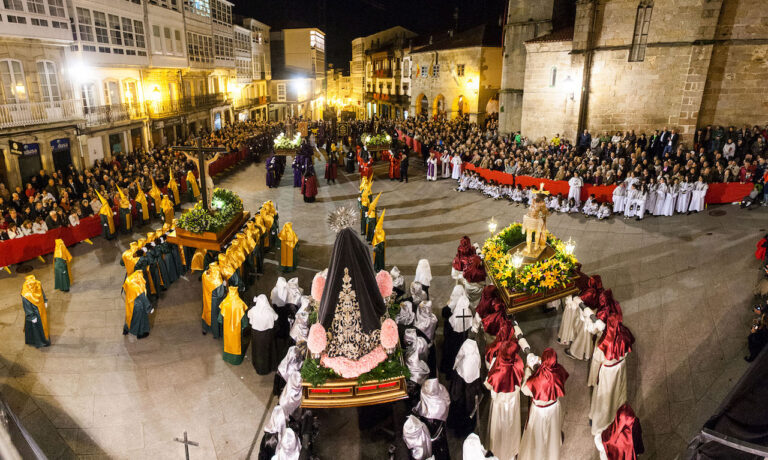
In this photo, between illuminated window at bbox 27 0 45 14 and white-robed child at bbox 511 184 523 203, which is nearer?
illuminated window at bbox 27 0 45 14

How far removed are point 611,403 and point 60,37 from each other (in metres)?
24.9

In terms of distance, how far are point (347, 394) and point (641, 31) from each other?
21.7m

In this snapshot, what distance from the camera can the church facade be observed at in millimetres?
19031

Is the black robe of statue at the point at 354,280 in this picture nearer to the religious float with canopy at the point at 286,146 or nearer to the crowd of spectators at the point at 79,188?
the crowd of spectators at the point at 79,188

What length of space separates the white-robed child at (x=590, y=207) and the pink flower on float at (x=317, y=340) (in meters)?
13.4

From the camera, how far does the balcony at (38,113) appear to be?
1854cm

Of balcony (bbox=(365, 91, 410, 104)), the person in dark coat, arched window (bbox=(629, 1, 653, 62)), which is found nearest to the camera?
the person in dark coat

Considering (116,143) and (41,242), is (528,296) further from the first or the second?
(116,143)

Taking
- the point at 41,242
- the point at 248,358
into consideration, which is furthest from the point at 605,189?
the point at 41,242

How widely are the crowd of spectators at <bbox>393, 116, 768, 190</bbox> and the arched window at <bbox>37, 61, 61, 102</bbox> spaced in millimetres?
18671

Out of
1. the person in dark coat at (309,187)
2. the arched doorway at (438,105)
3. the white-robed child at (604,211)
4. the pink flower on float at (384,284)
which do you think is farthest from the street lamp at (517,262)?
the arched doorway at (438,105)

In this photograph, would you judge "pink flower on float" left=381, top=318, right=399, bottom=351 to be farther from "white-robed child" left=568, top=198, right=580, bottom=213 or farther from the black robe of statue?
"white-robed child" left=568, top=198, right=580, bottom=213

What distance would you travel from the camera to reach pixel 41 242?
13.6m

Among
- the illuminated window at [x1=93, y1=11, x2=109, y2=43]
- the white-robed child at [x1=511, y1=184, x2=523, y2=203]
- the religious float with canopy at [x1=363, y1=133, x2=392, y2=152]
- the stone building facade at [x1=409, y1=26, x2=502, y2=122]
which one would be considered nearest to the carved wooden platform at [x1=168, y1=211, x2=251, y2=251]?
the white-robed child at [x1=511, y1=184, x2=523, y2=203]
